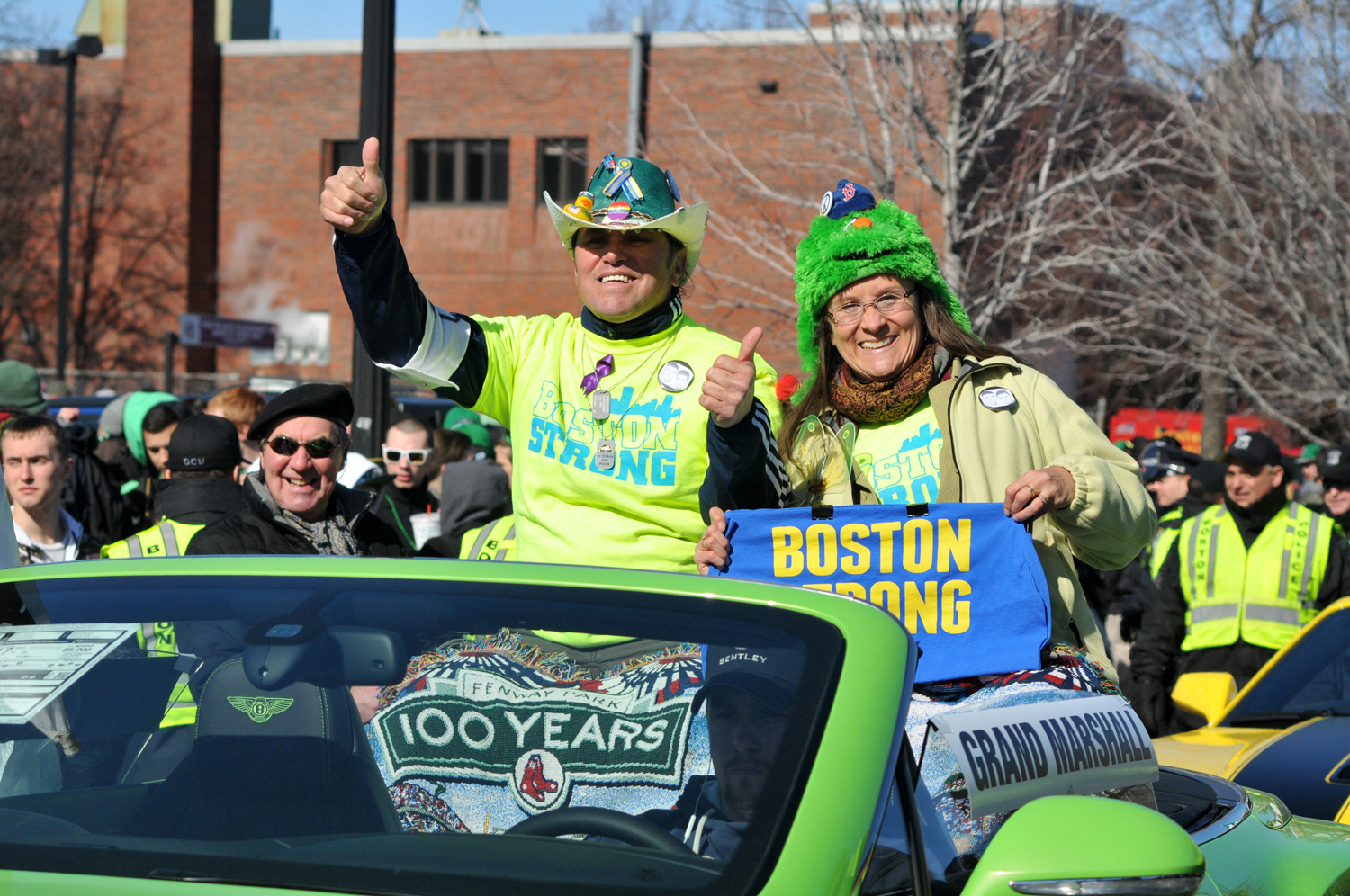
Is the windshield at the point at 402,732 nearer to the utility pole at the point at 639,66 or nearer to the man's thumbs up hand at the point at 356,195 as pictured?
the man's thumbs up hand at the point at 356,195

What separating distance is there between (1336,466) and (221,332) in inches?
735

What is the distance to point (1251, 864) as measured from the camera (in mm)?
2686

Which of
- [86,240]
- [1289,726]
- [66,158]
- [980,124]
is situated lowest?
[1289,726]

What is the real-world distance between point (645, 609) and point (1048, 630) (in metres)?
1.16

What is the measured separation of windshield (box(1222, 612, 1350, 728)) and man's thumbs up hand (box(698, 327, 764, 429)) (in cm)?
281

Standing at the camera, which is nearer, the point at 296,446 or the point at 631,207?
the point at 631,207

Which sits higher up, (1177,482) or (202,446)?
(202,446)

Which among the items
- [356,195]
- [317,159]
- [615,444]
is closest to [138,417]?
[356,195]

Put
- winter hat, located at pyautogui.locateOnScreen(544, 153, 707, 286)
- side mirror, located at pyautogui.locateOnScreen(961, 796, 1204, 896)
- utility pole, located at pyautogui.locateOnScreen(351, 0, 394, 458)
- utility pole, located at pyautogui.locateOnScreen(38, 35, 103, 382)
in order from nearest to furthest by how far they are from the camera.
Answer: side mirror, located at pyautogui.locateOnScreen(961, 796, 1204, 896) → winter hat, located at pyautogui.locateOnScreen(544, 153, 707, 286) → utility pole, located at pyautogui.locateOnScreen(351, 0, 394, 458) → utility pole, located at pyautogui.locateOnScreen(38, 35, 103, 382)

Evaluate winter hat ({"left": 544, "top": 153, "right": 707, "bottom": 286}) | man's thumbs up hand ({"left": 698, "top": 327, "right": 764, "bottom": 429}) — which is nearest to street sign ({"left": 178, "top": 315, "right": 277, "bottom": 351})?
winter hat ({"left": 544, "top": 153, "right": 707, "bottom": 286})

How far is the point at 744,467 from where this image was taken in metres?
3.15

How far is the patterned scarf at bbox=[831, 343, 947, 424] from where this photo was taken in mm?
3352

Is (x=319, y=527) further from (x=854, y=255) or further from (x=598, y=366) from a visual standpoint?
(x=854, y=255)

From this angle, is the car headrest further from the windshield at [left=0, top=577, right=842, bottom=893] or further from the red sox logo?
the red sox logo
